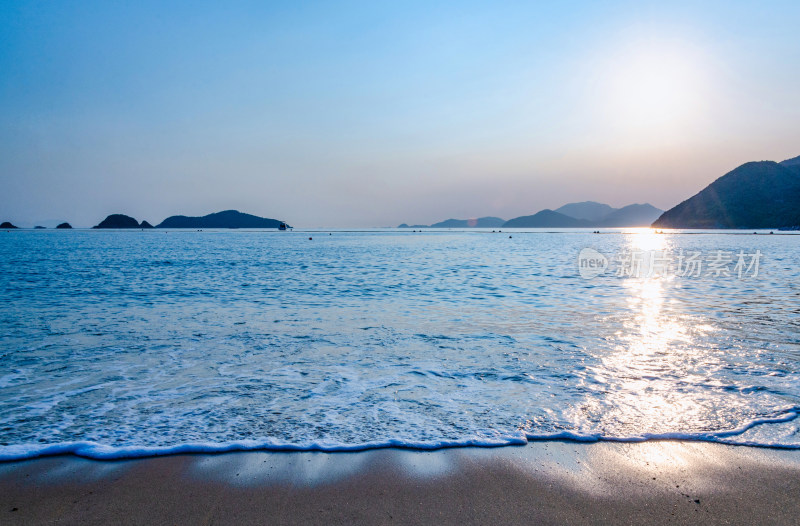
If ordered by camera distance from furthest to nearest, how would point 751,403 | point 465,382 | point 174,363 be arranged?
point 174,363 → point 465,382 → point 751,403

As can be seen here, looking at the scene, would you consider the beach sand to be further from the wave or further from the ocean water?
the ocean water

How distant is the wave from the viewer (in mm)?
4840

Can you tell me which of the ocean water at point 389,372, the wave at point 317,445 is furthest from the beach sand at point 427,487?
the ocean water at point 389,372

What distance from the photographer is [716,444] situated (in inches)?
198

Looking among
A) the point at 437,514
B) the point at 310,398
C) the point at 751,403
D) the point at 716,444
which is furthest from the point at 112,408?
the point at 751,403

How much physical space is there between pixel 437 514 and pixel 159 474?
296cm

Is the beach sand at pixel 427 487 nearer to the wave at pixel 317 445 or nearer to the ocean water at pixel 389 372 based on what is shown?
the wave at pixel 317 445

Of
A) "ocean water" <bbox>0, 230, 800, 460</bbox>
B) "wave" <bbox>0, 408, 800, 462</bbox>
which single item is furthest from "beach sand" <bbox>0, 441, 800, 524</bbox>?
"ocean water" <bbox>0, 230, 800, 460</bbox>

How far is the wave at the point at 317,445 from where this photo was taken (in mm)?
4840

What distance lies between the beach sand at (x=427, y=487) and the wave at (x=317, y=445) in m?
0.12

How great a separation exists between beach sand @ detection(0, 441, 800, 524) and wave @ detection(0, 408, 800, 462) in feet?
0.40

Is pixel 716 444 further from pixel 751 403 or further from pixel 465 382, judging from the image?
pixel 465 382

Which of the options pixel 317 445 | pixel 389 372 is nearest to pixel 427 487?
pixel 317 445

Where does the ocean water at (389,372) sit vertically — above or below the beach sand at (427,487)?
below
